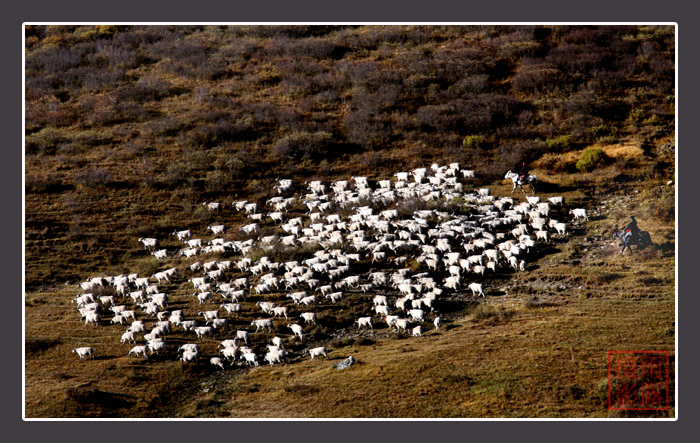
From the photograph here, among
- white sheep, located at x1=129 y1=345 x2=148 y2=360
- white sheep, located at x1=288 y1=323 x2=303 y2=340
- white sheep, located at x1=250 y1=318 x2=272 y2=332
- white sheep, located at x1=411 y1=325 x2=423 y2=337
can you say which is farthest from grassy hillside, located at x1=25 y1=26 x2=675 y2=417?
white sheep, located at x1=250 y1=318 x2=272 y2=332

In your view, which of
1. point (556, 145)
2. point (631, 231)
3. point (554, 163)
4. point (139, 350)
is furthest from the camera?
point (556, 145)

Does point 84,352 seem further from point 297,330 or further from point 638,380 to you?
point 638,380

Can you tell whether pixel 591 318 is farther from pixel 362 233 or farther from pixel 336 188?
pixel 336 188

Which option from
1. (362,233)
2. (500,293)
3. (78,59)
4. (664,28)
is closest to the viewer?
(500,293)

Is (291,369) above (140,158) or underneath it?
underneath

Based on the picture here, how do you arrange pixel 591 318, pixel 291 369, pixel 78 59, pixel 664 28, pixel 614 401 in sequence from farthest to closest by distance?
pixel 78 59 → pixel 664 28 → pixel 591 318 → pixel 291 369 → pixel 614 401

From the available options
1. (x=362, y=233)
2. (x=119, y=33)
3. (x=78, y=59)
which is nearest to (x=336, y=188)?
(x=362, y=233)

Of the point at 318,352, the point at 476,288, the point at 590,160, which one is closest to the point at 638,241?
the point at 476,288
